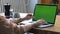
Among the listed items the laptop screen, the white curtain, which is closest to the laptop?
the laptop screen

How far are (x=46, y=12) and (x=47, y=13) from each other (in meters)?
0.02

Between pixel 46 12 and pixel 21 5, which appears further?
pixel 21 5

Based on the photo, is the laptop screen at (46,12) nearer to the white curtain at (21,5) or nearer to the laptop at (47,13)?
the laptop at (47,13)

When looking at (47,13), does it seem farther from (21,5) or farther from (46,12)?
(21,5)

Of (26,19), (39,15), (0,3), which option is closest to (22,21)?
(26,19)

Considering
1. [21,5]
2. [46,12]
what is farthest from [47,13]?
[21,5]

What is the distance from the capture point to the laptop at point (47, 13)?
1.83 meters

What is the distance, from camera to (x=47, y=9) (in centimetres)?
190

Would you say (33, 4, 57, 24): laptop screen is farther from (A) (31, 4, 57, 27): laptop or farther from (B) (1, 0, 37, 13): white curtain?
(B) (1, 0, 37, 13): white curtain

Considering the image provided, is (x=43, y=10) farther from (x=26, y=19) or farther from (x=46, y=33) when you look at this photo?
(x=46, y=33)

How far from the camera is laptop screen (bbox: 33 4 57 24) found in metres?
1.83

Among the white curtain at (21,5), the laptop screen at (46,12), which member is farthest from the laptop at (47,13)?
the white curtain at (21,5)

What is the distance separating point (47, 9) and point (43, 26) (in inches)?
10.3

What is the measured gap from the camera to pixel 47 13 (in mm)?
1889
